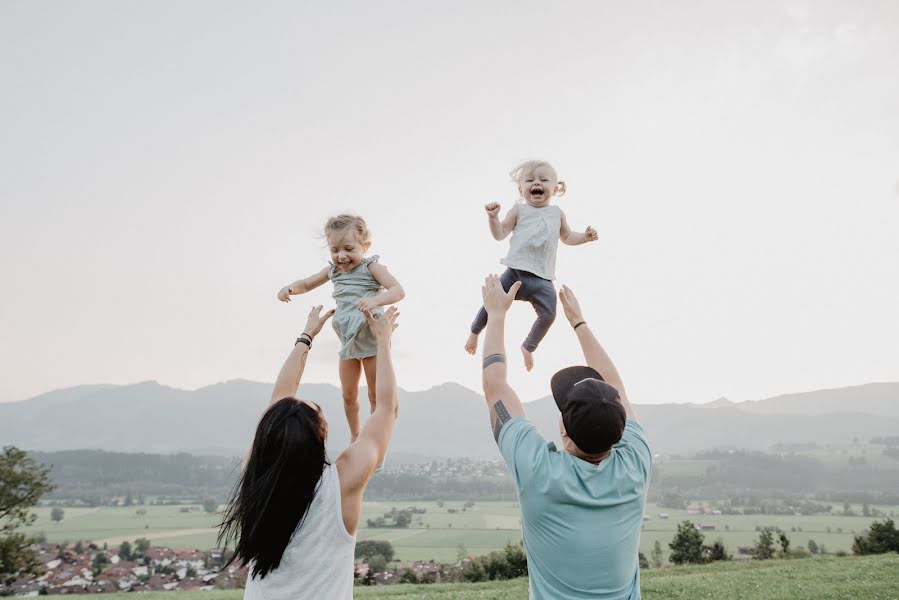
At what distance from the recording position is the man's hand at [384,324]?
388 cm

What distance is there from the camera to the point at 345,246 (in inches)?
195

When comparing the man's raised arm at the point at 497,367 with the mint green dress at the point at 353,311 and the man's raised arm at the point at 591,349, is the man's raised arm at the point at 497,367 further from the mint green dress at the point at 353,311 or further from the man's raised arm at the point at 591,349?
the mint green dress at the point at 353,311

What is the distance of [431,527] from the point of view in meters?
64.8

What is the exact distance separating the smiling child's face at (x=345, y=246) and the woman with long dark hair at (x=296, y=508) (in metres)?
2.15

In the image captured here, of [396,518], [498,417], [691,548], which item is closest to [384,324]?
[498,417]

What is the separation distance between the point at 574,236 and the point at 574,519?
3.32m

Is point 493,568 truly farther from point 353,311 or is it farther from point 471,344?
point 353,311

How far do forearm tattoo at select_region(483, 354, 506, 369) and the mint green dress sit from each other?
1.76 metres

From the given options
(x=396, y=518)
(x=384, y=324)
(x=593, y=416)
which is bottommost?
(x=396, y=518)

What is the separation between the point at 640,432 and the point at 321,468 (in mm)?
1510

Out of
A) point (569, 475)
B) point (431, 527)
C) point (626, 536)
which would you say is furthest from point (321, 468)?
point (431, 527)

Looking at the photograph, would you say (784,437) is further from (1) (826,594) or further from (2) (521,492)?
(2) (521,492)

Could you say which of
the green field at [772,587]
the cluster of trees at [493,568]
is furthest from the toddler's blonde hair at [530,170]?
the cluster of trees at [493,568]

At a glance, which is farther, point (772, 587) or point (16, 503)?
point (16, 503)
